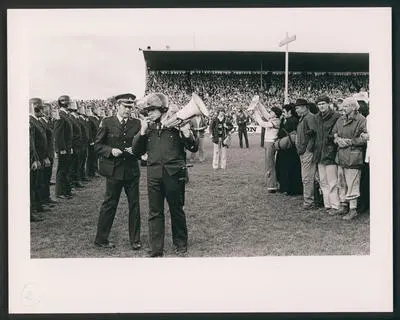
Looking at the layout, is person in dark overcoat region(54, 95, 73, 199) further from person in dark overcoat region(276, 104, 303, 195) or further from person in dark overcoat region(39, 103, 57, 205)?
person in dark overcoat region(276, 104, 303, 195)

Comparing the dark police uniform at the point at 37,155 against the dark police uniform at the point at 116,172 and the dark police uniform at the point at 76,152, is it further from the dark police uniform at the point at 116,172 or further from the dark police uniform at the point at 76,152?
the dark police uniform at the point at 116,172

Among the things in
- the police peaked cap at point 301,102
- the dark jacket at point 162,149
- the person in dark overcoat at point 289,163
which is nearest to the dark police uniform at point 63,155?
the dark jacket at point 162,149

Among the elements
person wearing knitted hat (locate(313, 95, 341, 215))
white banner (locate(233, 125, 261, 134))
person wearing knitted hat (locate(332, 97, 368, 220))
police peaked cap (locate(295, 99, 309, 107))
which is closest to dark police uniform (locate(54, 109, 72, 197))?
white banner (locate(233, 125, 261, 134))

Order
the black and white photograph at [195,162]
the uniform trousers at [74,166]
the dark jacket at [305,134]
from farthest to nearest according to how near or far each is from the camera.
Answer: the dark jacket at [305,134] → the uniform trousers at [74,166] → the black and white photograph at [195,162]

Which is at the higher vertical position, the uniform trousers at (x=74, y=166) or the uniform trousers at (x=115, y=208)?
the uniform trousers at (x=74, y=166)

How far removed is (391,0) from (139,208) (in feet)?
6.03

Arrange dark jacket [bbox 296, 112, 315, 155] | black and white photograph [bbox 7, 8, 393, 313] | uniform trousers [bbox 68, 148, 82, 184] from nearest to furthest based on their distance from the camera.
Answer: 1. black and white photograph [bbox 7, 8, 393, 313]
2. uniform trousers [bbox 68, 148, 82, 184]
3. dark jacket [bbox 296, 112, 315, 155]

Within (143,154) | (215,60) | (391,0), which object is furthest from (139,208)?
(391,0)

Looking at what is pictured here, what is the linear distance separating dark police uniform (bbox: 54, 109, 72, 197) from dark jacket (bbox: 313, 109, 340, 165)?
1450 mm

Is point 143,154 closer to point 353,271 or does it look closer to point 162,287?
point 162,287

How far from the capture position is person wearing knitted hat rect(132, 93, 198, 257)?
351cm

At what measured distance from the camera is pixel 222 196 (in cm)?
359

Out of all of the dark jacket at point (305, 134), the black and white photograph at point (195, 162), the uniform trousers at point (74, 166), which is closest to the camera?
the black and white photograph at point (195, 162)

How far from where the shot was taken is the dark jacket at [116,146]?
3.53 meters
